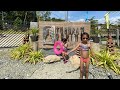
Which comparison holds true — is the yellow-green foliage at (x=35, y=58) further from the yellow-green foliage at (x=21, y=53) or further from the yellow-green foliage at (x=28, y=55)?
the yellow-green foliage at (x=21, y=53)

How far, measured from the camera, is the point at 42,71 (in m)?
6.68

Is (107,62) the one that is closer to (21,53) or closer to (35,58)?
(35,58)

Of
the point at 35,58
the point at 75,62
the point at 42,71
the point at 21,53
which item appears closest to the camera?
the point at 42,71

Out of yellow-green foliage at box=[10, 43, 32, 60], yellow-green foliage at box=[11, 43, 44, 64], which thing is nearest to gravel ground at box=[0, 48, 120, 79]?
yellow-green foliage at box=[11, 43, 44, 64]

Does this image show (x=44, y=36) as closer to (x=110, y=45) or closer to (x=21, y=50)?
(x=21, y=50)

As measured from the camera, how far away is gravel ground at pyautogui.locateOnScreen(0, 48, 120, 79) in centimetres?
632

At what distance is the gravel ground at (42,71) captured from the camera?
249 inches

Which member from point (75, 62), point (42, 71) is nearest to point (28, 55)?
point (42, 71)

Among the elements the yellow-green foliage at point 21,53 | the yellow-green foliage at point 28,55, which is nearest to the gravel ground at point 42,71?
the yellow-green foliage at point 28,55

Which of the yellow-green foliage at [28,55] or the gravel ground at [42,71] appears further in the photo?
the yellow-green foliage at [28,55]
